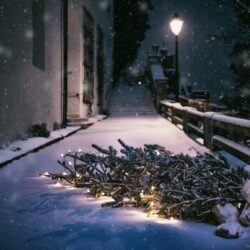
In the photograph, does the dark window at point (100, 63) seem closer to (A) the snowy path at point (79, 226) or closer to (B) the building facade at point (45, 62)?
(B) the building facade at point (45, 62)

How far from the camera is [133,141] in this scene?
11477mm

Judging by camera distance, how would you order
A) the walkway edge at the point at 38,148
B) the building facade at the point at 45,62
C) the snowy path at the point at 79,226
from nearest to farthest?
1. the snowy path at the point at 79,226
2. the walkway edge at the point at 38,148
3. the building facade at the point at 45,62

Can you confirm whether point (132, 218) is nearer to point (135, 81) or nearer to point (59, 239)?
point (59, 239)

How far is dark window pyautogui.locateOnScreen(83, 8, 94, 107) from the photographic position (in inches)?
786

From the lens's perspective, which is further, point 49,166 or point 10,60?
point 10,60

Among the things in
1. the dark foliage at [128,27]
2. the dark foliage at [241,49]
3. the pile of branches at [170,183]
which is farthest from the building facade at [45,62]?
the dark foliage at [128,27]

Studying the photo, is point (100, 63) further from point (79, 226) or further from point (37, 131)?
point (79, 226)

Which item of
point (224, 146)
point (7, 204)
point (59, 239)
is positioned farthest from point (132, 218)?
point (224, 146)

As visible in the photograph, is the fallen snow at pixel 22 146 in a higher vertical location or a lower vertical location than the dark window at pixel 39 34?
lower

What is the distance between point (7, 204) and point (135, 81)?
1363 inches

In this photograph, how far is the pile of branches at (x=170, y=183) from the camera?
4.29m

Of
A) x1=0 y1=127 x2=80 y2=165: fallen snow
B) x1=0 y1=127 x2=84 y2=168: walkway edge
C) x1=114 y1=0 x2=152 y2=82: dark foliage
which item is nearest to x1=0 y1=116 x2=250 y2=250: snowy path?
x1=0 y1=127 x2=84 y2=168: walkway edge

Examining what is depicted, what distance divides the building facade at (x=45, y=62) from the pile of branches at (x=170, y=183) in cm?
469

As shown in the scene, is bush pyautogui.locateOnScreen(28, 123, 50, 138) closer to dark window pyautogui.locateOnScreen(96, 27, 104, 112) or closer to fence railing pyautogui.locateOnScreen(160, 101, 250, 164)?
fence railing pyautogui.locateOnScreen(160, 101, 250, 164)
